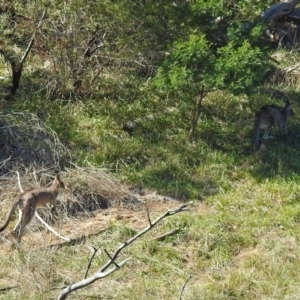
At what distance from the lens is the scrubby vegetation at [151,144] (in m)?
8.34

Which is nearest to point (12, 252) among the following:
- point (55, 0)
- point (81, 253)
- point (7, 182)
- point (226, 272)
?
point (81, 253)

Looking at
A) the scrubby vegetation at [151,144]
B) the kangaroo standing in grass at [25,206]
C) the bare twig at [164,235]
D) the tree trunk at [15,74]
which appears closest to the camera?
the scrubby vegetation at [151,144]

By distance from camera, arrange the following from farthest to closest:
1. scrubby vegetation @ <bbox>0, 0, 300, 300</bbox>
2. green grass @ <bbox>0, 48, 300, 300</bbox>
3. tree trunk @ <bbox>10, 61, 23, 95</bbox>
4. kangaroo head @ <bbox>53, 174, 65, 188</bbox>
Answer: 1. tree trunk @ <bbox>10, 61, 23, 95</bbox>
2. kangaroo head @ <bbox>53, 174, 65, 188</bbox>
3. scrubby vegetation @ <bbox>0, 0, 300, 300</bbox>
4. green grass @ <bbox>0, 48, 300, 300</bbox>

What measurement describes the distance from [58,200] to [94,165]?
1.32m

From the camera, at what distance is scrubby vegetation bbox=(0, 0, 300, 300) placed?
8.34 metres

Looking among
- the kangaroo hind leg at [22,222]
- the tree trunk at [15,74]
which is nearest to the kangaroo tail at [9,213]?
the kangaroo hind leg at [22,222]

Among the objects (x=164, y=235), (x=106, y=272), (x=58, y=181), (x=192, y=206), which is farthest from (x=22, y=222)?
(x=106, y=272)

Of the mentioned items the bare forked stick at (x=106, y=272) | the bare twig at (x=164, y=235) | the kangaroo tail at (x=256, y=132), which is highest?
the bare forked stick at (x=106, y=272)

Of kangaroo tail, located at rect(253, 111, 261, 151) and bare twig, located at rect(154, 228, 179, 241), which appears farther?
kangaroo tail, located at rect(253, 111, 261, 151)

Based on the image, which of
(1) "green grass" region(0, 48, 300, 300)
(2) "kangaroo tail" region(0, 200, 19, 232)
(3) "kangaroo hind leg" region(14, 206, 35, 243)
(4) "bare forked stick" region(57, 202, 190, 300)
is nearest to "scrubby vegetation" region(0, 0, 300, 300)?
(1) "green grass" region(0, 48, 300, 300)

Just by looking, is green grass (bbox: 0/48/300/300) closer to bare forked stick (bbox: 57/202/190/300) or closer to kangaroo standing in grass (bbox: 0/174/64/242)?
kangaroo standing in grass (bbox: 0/174/64/242)

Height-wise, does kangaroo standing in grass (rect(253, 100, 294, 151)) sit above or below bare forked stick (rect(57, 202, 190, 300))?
below

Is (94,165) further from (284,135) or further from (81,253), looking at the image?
(284,135)

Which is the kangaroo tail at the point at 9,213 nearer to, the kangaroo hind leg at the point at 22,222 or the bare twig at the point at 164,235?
the kangaroo hind leg at the point at 22,222
